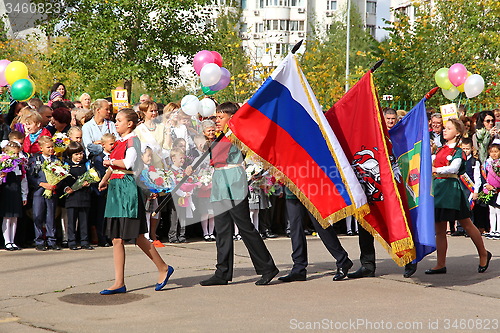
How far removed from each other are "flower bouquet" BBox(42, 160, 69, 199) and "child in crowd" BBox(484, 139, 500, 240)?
743 centimetres

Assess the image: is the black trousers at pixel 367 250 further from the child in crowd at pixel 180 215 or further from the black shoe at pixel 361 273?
the child in crowd at pixel 180 215

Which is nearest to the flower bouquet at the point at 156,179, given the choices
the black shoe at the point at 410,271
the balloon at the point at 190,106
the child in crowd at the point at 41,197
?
the child in crowd at the point at 41,197

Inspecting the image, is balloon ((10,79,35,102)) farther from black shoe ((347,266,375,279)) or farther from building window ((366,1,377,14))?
building window ((366,1,377,14))

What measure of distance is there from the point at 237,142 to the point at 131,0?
13.6 metres

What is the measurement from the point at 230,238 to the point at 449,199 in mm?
2755

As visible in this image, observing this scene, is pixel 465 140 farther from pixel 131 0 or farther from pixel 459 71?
pixel 131 0

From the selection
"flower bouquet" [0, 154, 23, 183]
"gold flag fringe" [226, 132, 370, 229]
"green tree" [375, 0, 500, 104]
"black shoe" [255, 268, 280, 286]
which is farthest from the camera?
"green tree" [375, 0, 500, 104]

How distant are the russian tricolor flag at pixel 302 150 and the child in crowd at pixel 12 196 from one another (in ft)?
12.7

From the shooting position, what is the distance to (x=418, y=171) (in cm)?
851

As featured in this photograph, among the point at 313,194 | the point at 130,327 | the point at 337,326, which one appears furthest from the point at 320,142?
the point at 130,327

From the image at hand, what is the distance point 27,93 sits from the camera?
12.3m

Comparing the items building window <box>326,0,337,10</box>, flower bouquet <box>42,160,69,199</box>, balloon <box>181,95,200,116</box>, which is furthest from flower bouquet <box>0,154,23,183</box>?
building window <box>326,0,337,10</box>

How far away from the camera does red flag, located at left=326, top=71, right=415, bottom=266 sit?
26.6 ft

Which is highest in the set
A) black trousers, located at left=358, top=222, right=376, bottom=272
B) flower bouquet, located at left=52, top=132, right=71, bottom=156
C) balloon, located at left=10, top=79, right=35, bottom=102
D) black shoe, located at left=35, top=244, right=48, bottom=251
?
balloon, located at left=10, top=79, right=35, bottom=102
